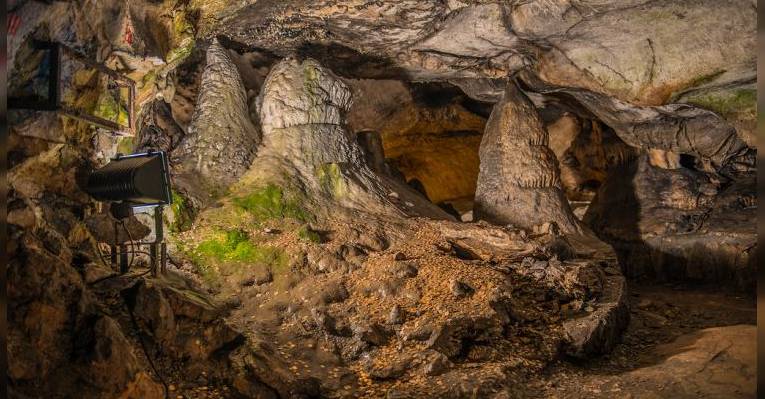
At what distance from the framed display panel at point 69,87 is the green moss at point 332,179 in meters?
3.35

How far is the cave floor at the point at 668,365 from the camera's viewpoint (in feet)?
17.1

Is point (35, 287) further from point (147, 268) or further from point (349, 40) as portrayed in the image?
point (349, 40)

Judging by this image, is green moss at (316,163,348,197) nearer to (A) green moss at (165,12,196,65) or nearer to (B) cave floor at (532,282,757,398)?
(A) green moss at (165,12,196,65)

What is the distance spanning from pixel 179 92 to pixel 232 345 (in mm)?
7603

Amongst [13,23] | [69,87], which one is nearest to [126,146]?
[69,87]

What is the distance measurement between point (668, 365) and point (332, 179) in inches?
222

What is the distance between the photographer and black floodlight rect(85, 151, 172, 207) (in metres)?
5.06

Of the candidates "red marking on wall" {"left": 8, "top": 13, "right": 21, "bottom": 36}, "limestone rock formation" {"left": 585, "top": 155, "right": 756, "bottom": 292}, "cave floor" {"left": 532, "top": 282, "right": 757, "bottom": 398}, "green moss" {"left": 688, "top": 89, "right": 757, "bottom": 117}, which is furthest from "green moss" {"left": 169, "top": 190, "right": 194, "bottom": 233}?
"limestone rock formation" {"left": 585, "top": 155, "right": 756, "bottom": 292}

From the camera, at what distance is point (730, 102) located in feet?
33.2

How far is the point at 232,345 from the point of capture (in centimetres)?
526

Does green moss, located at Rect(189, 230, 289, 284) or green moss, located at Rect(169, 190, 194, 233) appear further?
green moss, located at Rect(169, 190, 194, 233)

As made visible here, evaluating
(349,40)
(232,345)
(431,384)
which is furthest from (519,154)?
(232,345)

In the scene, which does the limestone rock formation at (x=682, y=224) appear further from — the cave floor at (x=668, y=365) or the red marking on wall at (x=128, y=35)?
the red marking on wall at (x=128, y=35)

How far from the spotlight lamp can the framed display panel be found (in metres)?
0.49
